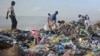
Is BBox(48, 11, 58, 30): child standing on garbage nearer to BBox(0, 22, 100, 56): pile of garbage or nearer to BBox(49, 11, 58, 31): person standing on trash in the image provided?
BBox(49, 11, 58, 31): person standing on trash

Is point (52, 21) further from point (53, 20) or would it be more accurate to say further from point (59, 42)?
point (59, 42)

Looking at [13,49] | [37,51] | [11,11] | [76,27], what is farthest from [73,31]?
[13,49]

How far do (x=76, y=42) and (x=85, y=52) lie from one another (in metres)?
1.03

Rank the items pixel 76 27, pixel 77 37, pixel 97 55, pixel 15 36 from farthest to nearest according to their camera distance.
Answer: pixel 76 27, pixel 77 37, pixel 15 36, pixel 97 55

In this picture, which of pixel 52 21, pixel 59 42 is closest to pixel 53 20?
pixel 52 21

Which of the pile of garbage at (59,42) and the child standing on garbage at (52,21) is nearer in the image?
the pile of garbage at (59,42)

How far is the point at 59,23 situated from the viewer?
37.3 ft

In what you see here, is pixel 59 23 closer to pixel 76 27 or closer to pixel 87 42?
pixel 76 27

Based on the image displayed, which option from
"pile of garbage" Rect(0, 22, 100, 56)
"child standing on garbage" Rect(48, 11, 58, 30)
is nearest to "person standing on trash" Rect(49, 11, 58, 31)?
"child standing on garbage" Rect(48, 11, 58, 30)

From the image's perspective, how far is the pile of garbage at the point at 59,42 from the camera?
7.19m

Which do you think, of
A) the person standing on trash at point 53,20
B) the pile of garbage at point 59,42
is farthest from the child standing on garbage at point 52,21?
the pile of garbage at point 59,42

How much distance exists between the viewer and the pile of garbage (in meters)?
7.19

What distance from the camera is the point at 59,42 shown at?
8.38m

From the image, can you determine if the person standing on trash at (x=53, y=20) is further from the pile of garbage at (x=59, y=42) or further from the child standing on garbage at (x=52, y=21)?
the pile of garbage at (x=59, y=42)
